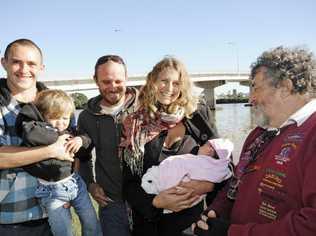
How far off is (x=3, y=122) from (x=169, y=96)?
4.73 feet

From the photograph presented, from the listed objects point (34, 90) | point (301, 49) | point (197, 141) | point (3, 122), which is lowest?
point (197, 141)

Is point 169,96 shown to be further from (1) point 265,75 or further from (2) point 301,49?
(2) point 301,49

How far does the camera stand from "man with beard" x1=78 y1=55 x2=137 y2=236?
367 centimetres

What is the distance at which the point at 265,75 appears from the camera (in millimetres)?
2314

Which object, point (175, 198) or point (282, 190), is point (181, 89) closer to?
point (175, 198)

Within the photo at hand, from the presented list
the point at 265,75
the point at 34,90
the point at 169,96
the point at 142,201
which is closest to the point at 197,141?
the point at 169,96

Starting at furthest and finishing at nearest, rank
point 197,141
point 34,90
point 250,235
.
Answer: point 34,90
point 197,141
point 250,235

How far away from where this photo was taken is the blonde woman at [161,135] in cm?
289

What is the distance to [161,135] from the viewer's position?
9.73ft

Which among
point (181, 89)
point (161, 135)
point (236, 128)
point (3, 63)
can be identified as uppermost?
point (3, 63)

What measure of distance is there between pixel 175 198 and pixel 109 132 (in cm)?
130

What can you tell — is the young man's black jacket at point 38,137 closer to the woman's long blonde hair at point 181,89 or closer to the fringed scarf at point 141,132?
the fringed scarf at point 141,132

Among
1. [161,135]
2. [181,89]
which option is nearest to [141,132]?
[161,135]

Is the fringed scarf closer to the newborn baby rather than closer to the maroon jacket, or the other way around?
the newborn baby
